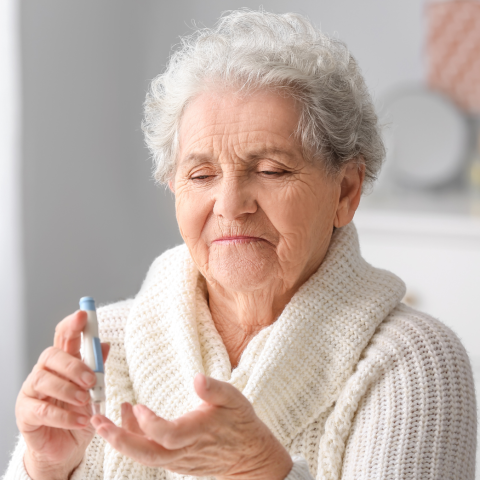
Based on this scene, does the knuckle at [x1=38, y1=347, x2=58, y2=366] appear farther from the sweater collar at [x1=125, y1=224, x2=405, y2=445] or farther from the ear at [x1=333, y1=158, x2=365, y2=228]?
the ear at [x1=333, y1=158, x2=365, y2=228]

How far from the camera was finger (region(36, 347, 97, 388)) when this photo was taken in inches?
38.3

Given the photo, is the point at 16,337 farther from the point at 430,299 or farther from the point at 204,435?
the point at 204,435

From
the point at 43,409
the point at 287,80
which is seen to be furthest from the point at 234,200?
the point at 43,409

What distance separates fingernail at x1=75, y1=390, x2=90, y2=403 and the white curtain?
171cm

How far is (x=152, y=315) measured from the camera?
136 centimetres

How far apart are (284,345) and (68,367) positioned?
0.42 metres

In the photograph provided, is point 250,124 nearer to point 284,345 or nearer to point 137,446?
point 284,345

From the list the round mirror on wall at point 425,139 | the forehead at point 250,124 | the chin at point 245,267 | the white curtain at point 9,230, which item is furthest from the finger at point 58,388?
the round mirror on wall at point 425,139

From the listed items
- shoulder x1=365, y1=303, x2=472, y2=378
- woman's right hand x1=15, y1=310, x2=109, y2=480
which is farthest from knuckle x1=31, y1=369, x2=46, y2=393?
shoulder x1=365, y1=303, x2=472, y2=378

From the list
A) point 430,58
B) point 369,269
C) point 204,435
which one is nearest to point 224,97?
point 369,269

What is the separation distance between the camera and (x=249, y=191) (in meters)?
1.21

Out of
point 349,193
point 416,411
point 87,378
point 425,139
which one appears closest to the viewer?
point 87,378

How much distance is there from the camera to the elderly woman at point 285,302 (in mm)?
1172

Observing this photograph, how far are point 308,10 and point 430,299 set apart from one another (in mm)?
1533
